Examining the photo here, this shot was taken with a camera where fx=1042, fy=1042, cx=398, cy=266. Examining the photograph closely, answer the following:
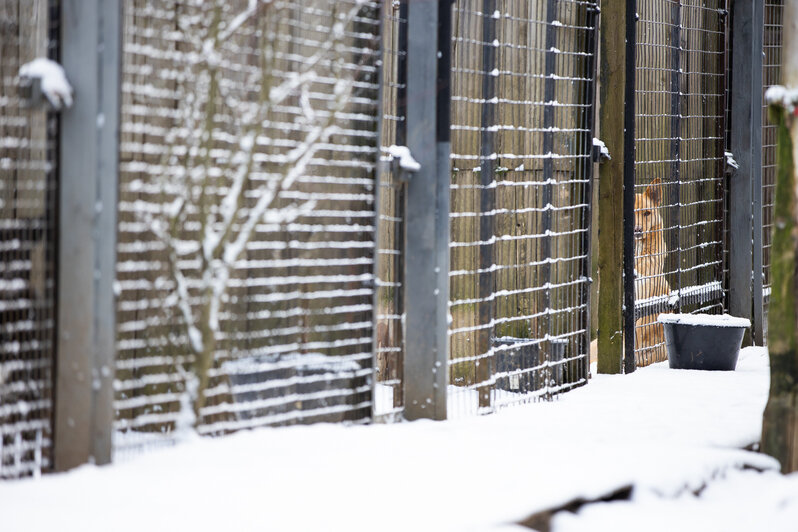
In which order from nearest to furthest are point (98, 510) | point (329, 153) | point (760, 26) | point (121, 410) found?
point (98, 510) < point (121, 410) < point (329, 153) < point (760, 26)

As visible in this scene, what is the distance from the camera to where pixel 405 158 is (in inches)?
185

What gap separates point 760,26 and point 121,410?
644 cm

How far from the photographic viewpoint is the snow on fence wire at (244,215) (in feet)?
12.2

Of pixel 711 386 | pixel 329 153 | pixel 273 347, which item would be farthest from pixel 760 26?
pixel 273 347

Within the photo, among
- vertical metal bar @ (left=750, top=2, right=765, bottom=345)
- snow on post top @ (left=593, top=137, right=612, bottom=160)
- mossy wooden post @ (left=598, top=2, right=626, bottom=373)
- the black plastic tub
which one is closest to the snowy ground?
mossy wooden post @ (left=598, top=2, right=626, bottom=373)

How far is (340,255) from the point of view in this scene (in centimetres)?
450

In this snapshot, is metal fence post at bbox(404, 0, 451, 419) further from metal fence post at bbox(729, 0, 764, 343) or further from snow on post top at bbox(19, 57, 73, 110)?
metal fence post at bbox(729, 0, 764, 343)

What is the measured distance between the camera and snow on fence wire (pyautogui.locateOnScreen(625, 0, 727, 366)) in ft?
23.6

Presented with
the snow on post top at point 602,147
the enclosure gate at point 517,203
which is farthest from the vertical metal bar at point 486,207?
the snow on post top at point 602,147

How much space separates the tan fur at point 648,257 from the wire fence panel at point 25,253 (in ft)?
15.0

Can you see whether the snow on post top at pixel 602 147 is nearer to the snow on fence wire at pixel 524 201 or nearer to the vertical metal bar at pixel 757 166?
the snow on fence wire at pixel 524 201

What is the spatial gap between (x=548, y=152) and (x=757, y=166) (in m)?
3.25

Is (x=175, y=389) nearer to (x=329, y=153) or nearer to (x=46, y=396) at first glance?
(x=46, y=396)

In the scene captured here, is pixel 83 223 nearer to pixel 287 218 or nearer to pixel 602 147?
pixel 287 218
